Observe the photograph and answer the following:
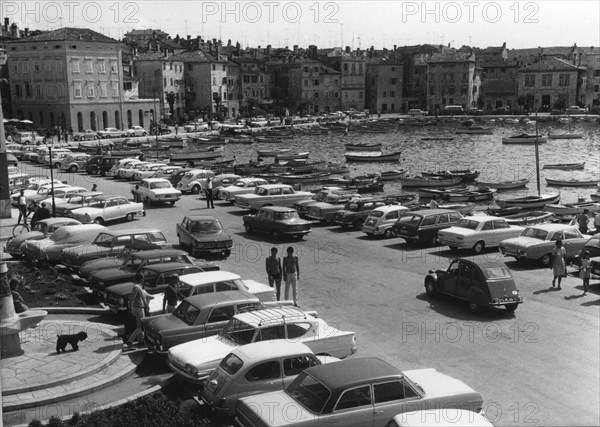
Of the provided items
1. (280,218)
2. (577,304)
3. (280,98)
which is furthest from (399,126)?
(577,304)

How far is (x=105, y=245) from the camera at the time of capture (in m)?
24.2

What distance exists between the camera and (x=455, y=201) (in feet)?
153

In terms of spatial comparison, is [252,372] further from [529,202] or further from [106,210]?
[529,202]

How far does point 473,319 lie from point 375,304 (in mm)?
2652

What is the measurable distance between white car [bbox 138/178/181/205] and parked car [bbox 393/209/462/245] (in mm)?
14354

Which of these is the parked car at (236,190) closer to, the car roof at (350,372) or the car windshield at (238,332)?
the car windshield at (238,332)

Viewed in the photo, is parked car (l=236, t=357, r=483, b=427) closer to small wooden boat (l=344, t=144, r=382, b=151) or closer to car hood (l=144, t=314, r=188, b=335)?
car hood (l=144, t=314, r=188, b=335)

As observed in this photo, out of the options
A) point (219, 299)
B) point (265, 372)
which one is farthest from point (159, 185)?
point (265, 372)

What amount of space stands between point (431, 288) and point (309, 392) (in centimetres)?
983

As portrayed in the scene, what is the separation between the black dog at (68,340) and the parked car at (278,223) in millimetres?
14858

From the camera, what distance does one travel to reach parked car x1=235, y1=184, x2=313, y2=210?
119 feet

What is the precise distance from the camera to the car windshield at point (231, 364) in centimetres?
1274

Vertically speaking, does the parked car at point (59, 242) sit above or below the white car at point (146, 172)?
above

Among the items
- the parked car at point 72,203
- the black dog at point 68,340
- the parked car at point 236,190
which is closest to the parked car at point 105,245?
the black dog at point 68,340
